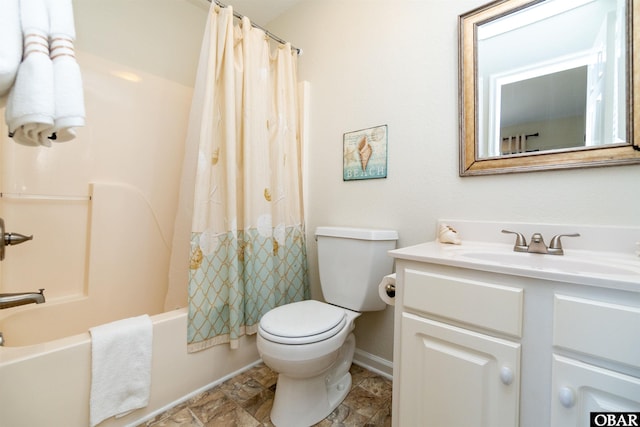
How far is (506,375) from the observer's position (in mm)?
742

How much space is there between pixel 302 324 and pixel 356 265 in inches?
16.3

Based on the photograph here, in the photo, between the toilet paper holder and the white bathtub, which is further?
the toilet paper holder

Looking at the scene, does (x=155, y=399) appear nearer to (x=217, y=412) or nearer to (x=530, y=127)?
(x=217, y=412)

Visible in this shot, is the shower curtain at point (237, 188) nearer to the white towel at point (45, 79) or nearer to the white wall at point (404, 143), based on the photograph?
the white wall at point (404, 143)

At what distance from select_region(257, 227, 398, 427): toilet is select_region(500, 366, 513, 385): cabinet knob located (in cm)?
59

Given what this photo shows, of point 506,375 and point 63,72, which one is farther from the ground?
point 63,72

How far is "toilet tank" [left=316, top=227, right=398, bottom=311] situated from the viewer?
4.45 feet

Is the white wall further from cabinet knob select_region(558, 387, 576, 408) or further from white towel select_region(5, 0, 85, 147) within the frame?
white towel select_region(5, 0, 85, 147)

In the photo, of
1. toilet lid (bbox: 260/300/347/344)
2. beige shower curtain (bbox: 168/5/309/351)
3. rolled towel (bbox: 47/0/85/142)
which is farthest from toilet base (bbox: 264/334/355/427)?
rolled towel (bbox: 47/0/85/142)

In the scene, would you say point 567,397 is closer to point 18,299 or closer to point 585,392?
point 585,392

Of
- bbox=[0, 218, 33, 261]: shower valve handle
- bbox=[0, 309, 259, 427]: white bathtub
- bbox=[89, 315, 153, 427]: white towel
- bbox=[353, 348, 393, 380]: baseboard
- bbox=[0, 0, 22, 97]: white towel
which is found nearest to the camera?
bbox=[0, 0, 22, 97]: white towel

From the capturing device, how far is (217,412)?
1.22 m

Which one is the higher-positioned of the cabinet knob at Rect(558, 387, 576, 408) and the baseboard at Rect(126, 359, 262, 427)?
the cabinet knob at Rect(558, 387, 576, 408)

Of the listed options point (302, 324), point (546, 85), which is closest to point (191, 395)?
point (302, 324)
